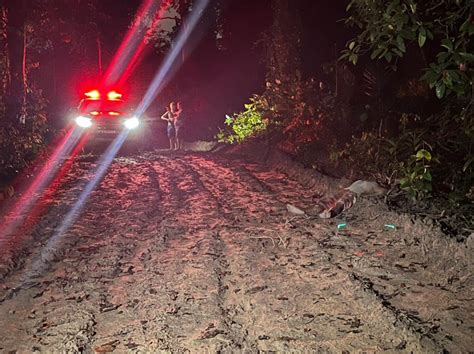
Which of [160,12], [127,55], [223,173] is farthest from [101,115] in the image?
[127,55]

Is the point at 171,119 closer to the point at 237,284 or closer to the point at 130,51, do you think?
the point at 237,284

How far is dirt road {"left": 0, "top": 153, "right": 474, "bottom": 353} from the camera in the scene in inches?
122

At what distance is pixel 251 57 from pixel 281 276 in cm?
1942

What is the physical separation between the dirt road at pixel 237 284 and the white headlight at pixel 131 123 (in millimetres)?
6552

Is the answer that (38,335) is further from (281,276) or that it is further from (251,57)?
(251,57)

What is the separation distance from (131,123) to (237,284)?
9908 millimetres

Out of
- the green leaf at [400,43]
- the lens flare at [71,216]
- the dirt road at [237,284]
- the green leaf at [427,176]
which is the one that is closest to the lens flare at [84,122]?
the lens flare at [71,216]

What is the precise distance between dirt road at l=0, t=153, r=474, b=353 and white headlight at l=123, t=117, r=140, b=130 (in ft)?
21.5

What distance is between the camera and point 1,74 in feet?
36.5

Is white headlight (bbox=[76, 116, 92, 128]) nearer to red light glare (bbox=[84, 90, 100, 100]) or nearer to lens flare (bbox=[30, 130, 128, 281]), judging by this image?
lens flare (bbox=[30, 130, 128, 281])

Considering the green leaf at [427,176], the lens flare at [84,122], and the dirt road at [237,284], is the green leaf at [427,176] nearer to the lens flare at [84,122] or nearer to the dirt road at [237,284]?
the dirt road at [237,284]

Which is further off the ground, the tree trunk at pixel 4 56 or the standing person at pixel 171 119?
the tree trunk at pixel 4 56

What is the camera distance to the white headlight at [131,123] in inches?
510

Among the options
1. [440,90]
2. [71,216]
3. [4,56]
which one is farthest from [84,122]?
[440,90]
